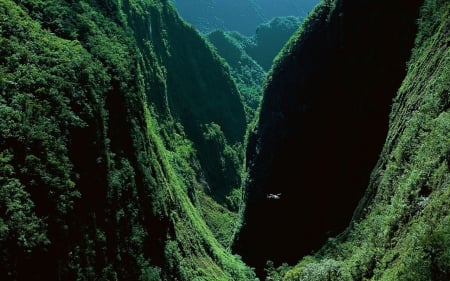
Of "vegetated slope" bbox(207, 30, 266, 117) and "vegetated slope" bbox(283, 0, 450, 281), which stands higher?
"vegetated slope" bbox(207, 30, 266, 117)

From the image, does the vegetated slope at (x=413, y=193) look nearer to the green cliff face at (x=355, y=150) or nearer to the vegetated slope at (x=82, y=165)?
the green cliff face at (x=355, y=150)

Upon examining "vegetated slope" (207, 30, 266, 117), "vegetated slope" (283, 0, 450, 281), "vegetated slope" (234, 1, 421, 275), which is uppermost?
"vegetated slope" (207, 30, 266, 117)

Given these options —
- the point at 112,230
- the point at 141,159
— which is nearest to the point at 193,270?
the point at 141,159

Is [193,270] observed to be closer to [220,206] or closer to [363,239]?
[363,239]

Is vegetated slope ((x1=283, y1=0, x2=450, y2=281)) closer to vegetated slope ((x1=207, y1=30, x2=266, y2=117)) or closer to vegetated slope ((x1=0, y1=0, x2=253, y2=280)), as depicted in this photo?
vegetated slope ((x1=0, y1=0, x2=253, y2=280))

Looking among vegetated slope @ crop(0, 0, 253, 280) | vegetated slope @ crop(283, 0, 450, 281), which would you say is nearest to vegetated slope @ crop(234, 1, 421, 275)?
vegetated slope @ crop(283, 0, 450, 281)

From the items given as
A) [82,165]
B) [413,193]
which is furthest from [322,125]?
[82,165]

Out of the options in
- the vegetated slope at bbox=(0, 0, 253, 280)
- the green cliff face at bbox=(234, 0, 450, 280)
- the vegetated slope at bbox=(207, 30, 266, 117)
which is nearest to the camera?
the vegetated slope at bbox=(0, 0, 253, 280)
